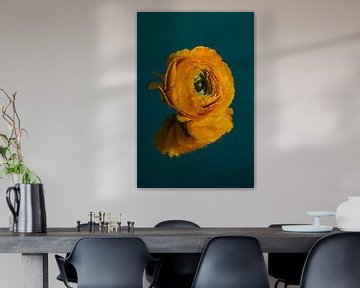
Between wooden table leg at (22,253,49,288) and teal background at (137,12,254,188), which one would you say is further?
teal background at (137,12,254,188)

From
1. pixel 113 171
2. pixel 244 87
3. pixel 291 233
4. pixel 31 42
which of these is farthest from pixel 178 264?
pixel 31 42

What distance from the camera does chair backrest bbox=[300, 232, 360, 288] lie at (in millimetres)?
3391

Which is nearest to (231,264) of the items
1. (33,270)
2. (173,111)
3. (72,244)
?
(72,244)

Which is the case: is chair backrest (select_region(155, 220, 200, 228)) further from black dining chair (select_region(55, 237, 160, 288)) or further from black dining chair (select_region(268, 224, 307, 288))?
black dining chair (select_region(55, 237, 160, 288))

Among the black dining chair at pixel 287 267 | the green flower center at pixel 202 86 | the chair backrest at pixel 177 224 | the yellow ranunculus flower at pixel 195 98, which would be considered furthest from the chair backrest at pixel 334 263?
the green flower center at pixel 202 86

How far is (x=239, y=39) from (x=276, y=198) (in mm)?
1290

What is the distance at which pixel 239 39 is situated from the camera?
5.83 m

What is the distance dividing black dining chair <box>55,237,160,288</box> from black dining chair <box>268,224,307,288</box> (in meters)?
1.45

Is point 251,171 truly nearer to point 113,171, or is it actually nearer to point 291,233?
point 113,171

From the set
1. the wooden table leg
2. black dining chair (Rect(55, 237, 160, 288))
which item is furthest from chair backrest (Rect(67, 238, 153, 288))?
the wooden table leg

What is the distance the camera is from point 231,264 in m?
3.52

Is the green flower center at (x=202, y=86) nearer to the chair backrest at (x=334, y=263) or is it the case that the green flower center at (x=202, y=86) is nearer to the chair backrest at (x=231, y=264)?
the chair backrest at (x=231, y=264)

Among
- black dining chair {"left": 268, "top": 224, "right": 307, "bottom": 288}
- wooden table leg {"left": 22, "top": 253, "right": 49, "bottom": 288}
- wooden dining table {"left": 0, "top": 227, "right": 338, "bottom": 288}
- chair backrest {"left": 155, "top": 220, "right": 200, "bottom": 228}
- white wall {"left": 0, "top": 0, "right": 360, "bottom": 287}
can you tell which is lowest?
black dining chair {"left": 268, "top": 224, "right": 307, "bottom": 288}

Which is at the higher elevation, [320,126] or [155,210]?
[320,126]
